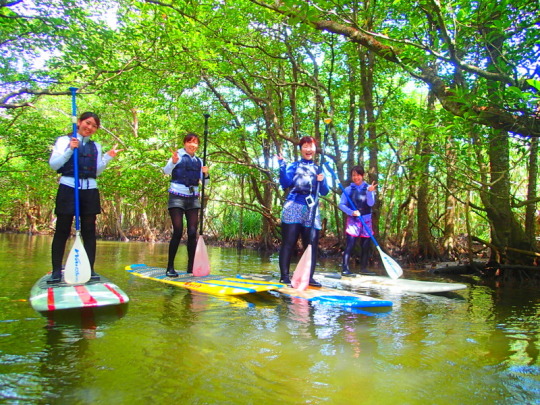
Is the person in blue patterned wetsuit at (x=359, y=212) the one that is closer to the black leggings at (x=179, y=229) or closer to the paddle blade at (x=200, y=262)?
the paddle blade at (x=200, y=262)

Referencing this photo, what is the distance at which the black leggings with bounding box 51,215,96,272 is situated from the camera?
366 cm

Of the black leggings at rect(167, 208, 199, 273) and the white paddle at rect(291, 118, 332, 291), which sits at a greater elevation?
the black leggings at rect(167, 208, 199, 273)

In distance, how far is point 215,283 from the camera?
4.12 metres

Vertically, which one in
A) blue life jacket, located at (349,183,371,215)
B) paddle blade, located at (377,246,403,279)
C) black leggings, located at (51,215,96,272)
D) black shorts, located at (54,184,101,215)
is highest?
blue life jacket, located at (349,183,371,215)

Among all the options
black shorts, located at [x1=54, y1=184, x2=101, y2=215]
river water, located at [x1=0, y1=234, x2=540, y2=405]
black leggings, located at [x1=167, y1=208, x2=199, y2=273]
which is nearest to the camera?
river water, located at [x1=0, y1=234, x2=540, y2=405]

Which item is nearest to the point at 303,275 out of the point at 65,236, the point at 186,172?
the point at 186,172

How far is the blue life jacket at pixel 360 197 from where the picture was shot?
6.27 meters

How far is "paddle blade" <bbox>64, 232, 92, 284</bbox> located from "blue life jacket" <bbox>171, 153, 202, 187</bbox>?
1.49m

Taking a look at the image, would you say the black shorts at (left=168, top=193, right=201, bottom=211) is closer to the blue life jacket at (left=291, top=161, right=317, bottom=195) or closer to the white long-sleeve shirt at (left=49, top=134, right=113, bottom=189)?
the white long-sleeve shirt at (left=49, top=134, right=113, bottom=189)

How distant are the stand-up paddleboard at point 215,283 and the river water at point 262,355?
0.18 m

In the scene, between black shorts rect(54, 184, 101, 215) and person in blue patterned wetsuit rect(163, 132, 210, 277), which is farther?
person in blue patterned wetsuit rect(163, 132, 210, 277)

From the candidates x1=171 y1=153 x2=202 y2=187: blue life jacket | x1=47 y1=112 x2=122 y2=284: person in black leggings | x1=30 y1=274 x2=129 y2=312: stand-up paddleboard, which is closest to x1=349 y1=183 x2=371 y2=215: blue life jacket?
x1=171 y1=153 x2=202 y2=187: blue life jacket

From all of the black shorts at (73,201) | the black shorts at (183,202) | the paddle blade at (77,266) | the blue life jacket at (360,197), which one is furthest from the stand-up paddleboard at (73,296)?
the blue life jacket at (360,197)

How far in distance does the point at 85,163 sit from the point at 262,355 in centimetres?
271
